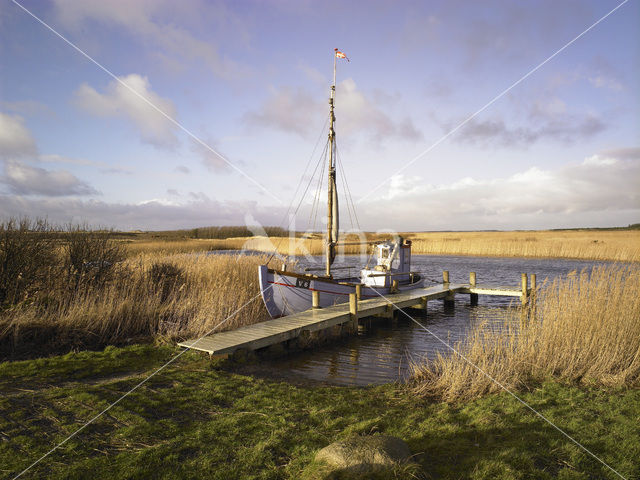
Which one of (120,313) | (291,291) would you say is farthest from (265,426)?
(291,291)

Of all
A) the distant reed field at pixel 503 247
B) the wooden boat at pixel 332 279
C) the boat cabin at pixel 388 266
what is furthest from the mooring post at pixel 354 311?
the distant reed field at pixel 503 247

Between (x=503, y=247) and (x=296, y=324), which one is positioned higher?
(x=503, y=247)

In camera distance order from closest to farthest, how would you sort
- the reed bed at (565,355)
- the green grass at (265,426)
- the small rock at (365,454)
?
the small rock at (365,454)
the green grass at (265,426)
the reed bed at (565,355)

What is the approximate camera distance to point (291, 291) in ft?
49.4

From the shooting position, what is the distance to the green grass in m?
4.54

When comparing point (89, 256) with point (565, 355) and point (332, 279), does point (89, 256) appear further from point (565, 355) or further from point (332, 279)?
point (565, 355)

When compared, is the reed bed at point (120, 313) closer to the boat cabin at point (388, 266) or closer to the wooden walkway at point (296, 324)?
the wooden walkway at point (296, 324)

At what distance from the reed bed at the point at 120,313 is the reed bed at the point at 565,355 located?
669 cm

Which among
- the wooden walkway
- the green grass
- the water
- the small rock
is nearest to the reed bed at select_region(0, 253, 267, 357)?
the wooden walkway

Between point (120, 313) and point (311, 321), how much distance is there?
5.47 m

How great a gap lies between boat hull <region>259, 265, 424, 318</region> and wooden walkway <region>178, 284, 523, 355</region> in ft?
3.59

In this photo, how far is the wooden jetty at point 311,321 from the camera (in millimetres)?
9828

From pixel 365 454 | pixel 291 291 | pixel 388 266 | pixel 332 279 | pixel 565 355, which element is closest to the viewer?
pixel 365 454

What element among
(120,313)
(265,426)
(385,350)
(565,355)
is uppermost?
(120,313)
